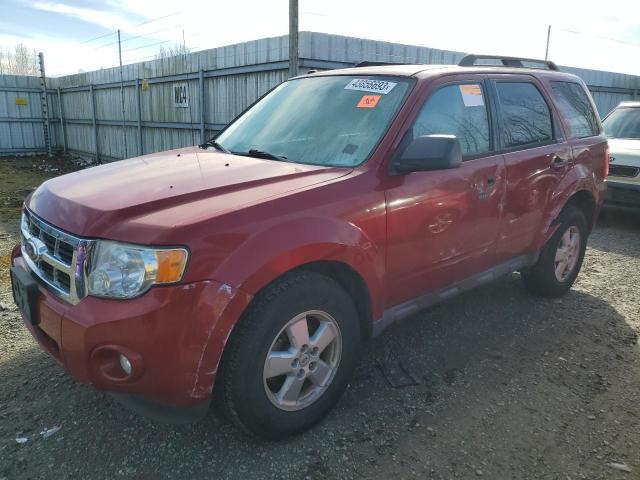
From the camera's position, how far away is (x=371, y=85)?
3.14 metres

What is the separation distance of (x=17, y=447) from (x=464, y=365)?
259 centimetres

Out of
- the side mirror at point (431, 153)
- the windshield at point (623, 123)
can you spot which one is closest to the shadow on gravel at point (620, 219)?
the windshield at point (623, 123)

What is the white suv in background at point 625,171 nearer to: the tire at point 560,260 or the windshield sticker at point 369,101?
the tire at point 560,260

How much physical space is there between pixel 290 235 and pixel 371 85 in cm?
138

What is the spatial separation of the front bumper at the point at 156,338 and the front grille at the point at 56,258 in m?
0.09

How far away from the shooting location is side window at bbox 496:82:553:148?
3568mm

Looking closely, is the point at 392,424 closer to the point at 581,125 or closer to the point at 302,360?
the point at 302,360

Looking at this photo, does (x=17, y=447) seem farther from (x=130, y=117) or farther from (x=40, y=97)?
(x=40, y=97)

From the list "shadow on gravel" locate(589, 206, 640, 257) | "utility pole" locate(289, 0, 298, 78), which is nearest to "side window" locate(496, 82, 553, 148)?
"shadow on gravel" locate(589, 206, 640, 257)

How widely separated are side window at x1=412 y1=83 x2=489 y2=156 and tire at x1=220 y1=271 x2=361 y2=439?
1.15 m

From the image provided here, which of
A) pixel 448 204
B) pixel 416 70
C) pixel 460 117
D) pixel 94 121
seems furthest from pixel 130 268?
pixel 94 121

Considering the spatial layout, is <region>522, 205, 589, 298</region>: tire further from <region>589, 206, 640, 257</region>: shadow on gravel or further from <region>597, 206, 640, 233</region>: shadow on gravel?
<region>597, 206, 640, 233</region>: shadow on gravel

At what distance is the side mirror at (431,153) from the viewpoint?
8.55ft

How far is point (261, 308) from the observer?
2.21m
